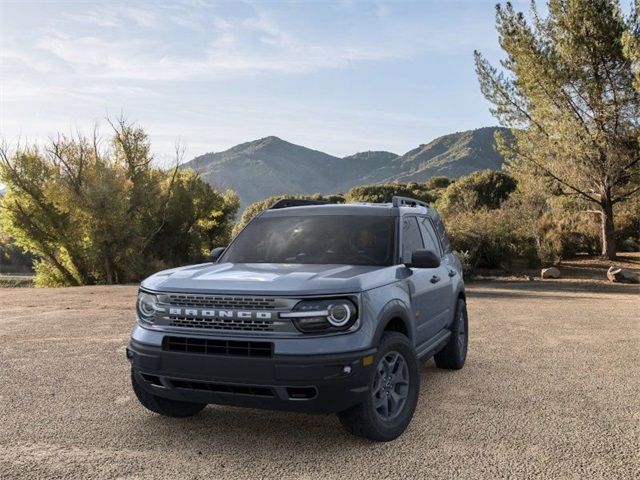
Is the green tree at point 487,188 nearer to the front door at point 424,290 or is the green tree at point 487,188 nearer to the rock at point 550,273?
the rock at point 550,273

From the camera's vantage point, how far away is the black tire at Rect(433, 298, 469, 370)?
22.3ft

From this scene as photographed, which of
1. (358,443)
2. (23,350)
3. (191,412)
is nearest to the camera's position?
(358,443)

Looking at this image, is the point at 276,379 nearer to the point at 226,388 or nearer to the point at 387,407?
the point at 226,388

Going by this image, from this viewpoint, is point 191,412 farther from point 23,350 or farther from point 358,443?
point 23,350

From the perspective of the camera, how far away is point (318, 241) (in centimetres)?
542

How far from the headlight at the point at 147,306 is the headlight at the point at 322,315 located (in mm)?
1087

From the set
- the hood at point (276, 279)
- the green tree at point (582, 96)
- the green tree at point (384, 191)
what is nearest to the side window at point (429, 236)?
the hood at point (276, 279)

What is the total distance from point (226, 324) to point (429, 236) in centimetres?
299

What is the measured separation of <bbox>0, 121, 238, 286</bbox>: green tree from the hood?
23123 mm

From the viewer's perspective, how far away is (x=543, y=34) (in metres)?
24.3

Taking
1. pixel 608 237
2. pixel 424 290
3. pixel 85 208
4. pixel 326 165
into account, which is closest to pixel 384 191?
pixel 608 237

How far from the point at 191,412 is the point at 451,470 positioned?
7.51ft

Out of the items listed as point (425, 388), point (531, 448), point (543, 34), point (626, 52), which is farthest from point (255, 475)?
point (543, 34)

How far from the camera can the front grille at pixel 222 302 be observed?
4074 mm
